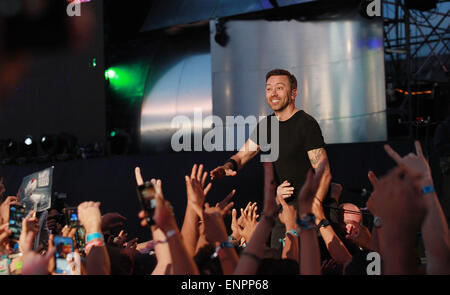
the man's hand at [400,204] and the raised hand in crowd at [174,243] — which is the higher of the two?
the man's hand at [400,204]

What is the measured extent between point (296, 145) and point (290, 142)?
0.19ft

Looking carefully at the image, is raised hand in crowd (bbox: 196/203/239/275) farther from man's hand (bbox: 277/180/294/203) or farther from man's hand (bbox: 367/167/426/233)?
man's hand (bbox: 277/180/294/203)

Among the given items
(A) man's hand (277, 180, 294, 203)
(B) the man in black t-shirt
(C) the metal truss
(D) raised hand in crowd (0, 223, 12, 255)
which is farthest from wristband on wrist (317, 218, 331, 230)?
(C) the metal truss

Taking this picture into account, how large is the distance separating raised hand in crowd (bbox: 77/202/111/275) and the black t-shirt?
1.73 metres

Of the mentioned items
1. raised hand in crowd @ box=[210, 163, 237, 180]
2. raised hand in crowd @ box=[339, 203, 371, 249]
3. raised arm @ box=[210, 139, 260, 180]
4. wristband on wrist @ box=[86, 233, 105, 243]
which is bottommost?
raised hand in crowd @ box=[339, 203, 371, 249]

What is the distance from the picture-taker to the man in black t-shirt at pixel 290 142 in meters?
3.64

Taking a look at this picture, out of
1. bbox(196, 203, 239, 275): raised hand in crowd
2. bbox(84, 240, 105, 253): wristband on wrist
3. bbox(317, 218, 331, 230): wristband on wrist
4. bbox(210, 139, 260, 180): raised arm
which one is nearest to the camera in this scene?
bbox(196, 203, 239, 275): raised hand in crowd

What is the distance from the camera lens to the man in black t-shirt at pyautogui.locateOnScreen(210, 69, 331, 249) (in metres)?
3.64

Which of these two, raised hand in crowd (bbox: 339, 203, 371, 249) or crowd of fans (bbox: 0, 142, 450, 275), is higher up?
crowd of fans (bbox: 0, 142, 450, 275)

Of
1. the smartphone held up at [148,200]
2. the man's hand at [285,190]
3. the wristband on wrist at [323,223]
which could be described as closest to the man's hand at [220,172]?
the man's hand at [285,190]

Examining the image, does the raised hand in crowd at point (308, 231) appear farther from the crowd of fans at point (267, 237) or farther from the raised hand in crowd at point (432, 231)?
the raised hand in crowd at point (432, 231)

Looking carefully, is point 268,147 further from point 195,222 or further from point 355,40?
point 355,40

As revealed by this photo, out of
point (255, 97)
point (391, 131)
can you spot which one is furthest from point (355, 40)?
point (391, 131)

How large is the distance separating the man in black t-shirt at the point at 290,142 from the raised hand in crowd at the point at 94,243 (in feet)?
4.48
